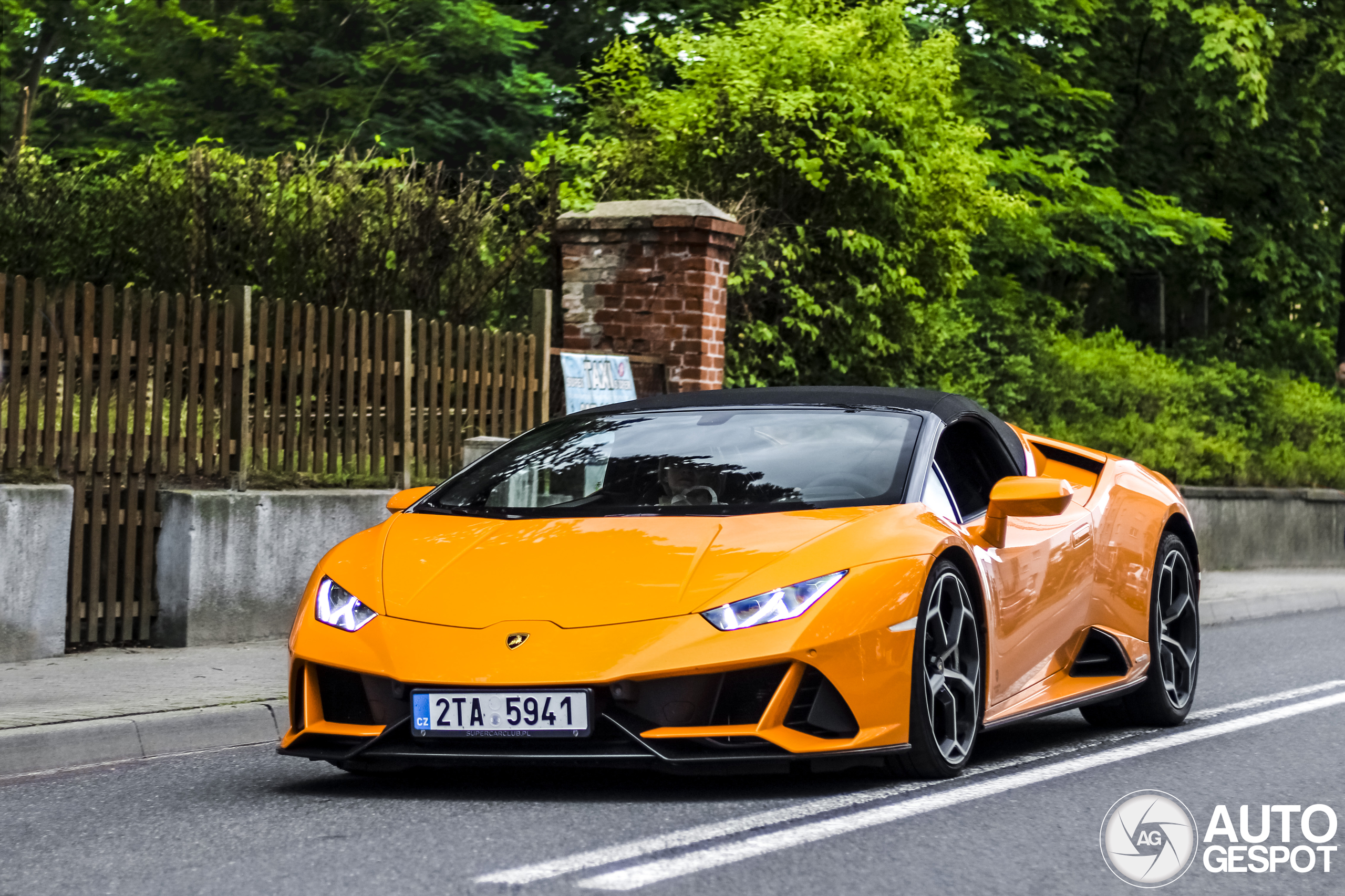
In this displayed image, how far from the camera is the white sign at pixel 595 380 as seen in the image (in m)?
12.4

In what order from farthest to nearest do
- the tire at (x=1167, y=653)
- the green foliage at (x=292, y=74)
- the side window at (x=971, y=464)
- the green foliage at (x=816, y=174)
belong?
the green foliage at (x=292, y=74)
the green foliage at (x=816, y=174)
the tire at (x=1167, y=653)
the side window at (x=971, y=464)

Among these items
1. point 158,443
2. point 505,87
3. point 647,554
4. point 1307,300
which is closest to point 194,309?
point 158,443

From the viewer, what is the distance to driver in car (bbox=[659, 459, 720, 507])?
6.13 meters

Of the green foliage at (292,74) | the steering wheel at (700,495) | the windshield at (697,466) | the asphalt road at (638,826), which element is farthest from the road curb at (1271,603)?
the green foliage at (292,74)

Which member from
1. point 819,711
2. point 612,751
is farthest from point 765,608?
point 612,751

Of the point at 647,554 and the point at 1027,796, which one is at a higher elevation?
the point at 647,554

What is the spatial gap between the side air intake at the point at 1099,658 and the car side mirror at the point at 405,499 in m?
2.47

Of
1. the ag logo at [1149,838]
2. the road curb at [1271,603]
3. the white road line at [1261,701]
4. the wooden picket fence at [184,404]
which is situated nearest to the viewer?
the ag logo at [1149,838]

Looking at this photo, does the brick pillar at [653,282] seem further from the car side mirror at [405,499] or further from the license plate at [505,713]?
the license plate at [505,713]

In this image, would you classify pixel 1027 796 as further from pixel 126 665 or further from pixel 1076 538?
pixel 126 665

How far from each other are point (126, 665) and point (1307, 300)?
20.3 meters

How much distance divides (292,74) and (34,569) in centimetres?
2027

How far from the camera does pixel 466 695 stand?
5.11 m

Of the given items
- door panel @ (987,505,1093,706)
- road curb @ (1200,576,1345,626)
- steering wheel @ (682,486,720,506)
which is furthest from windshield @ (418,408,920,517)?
road curb @ (1200,576,1345,626)
